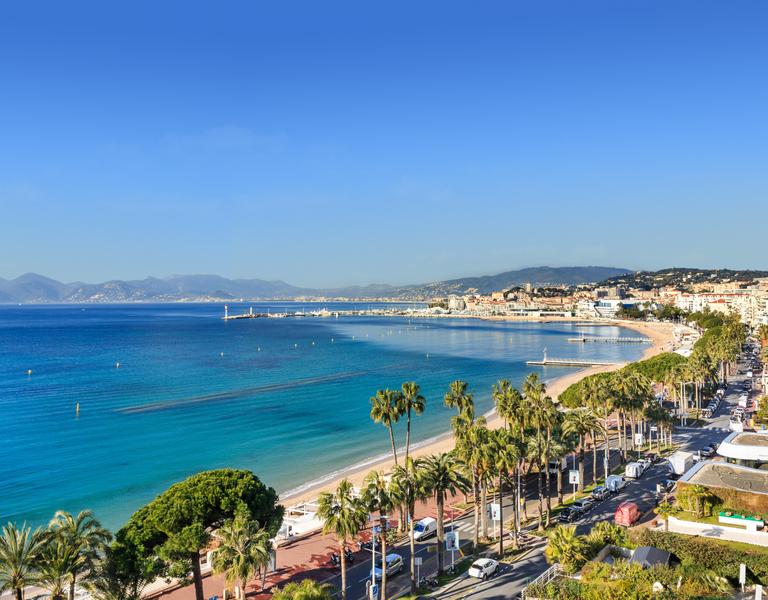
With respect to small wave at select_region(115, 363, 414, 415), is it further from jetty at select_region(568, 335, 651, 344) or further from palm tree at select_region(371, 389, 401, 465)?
jetty at select_region(568, 335, 651, 344)

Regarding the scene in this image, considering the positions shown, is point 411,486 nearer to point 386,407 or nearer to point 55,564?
point 386,407

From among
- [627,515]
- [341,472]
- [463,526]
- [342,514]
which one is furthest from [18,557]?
[341,472]

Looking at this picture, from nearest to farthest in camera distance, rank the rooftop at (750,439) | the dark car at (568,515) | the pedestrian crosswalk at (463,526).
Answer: the dark car at (568,515) < the pedestrian crosswalk at (463,526) < the rooftop at (750,439)

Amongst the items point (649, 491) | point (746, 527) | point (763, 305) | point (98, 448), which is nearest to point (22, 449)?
point (98, 448)

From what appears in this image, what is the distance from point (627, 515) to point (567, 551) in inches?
403

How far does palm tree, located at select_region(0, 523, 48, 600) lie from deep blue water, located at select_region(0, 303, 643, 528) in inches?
705

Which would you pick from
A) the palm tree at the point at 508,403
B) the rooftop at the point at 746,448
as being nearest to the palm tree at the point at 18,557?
the palm tree at the point at 508,403

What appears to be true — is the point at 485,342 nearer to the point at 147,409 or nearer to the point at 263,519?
the point at 147,409

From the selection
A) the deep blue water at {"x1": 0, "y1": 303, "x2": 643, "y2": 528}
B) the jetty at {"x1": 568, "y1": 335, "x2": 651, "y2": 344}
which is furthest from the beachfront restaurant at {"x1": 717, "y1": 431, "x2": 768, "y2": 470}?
the jetty at {"x1": 568, "y1": 335, "x2": 651, "y2": 344}

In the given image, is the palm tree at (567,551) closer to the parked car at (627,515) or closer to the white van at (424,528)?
the parked car at (627,515)

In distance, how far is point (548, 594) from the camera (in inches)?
781

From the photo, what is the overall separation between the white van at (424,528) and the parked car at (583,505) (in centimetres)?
900

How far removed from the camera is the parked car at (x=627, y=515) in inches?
1216

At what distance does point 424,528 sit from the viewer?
32125 mm
